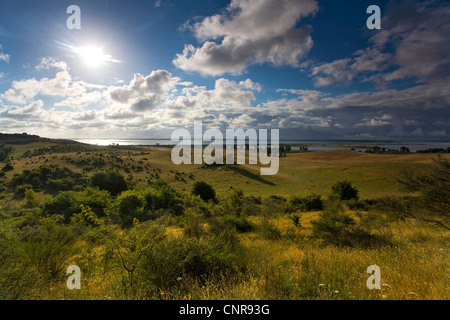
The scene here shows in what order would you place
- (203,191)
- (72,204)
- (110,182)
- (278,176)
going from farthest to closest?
(278,176) < (110,182) < (203,191) < (72,204)

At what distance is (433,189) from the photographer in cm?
758

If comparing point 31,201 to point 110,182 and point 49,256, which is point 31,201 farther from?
point 49,256

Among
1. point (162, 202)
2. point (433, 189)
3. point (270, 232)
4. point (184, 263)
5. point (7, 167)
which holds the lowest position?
point (162, 202)

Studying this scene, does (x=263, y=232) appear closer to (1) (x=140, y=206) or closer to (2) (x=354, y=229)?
(2) (x=354, y=229)

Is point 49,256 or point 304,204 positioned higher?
point 49,256

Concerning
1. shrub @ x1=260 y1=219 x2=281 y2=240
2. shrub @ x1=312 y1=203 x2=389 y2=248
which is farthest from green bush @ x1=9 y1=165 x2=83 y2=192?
shrub @ x1=312 y1=203 x2=389 y2=248

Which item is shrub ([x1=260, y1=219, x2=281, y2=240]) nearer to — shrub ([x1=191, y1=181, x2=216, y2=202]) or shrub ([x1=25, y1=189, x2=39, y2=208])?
shrub ([x1=191, y1=181, x2=216, y2=202])

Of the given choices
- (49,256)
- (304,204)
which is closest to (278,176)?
(304,204)

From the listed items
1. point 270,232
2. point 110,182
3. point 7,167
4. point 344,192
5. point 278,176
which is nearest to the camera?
point 270,232

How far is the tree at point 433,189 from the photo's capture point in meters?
7.41

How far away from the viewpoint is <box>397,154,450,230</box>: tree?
24.3ft

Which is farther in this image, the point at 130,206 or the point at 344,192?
the point at 344,192

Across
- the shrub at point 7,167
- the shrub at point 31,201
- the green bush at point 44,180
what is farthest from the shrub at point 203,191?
the shrub at point 7,167
